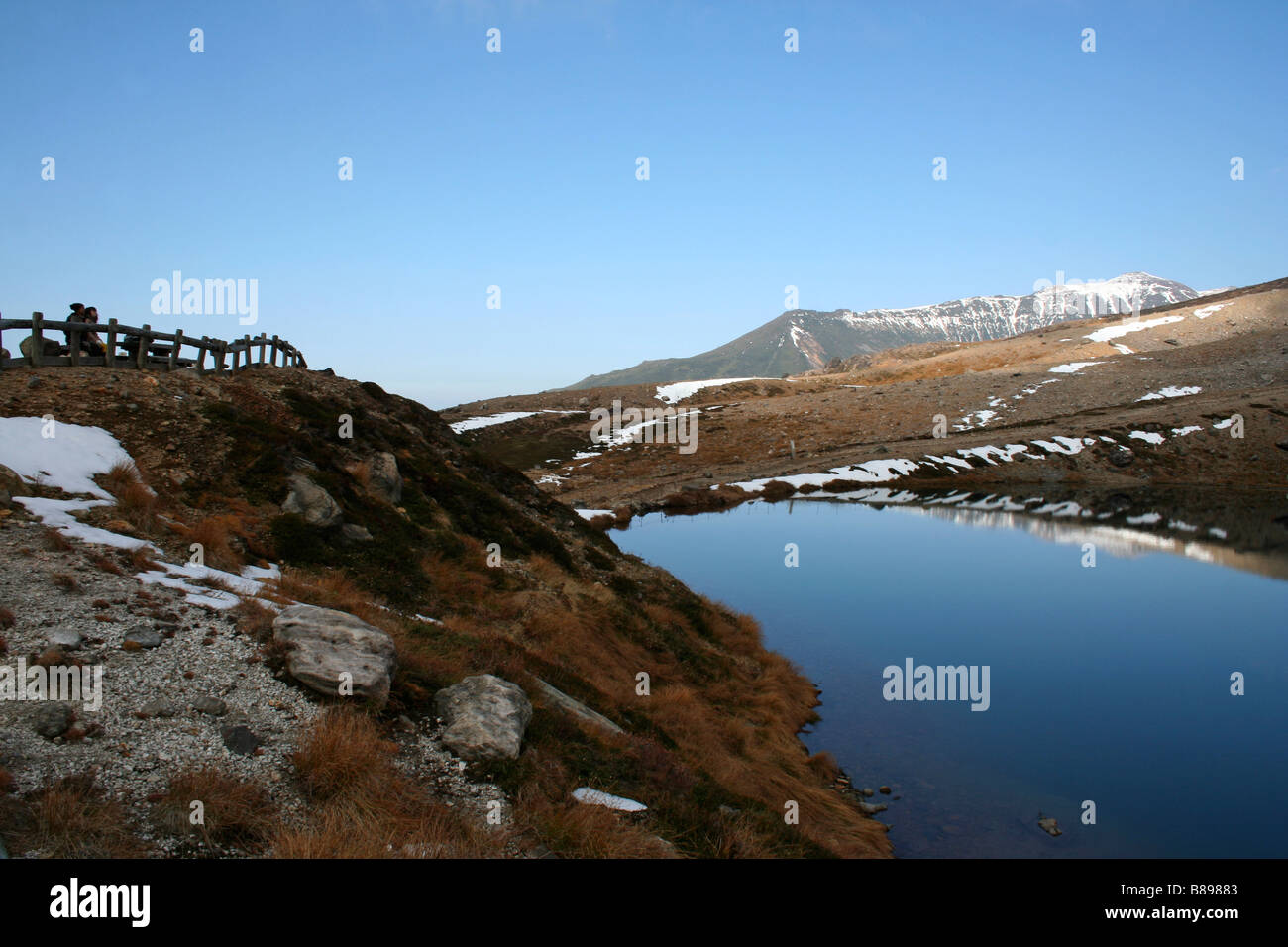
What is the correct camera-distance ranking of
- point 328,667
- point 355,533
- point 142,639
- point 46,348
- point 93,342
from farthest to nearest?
1. point 93,342
2. point 46,348
3. point 355,533
4. point 142,639
5. point 328,667

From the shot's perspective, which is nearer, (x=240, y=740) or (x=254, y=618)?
(x=240, y=740)

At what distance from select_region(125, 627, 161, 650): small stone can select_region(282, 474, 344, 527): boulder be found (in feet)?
22.0

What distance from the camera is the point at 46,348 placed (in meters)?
19.4

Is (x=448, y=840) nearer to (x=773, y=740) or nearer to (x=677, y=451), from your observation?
(x=773, y=740)

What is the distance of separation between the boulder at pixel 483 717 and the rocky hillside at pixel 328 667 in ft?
0.12

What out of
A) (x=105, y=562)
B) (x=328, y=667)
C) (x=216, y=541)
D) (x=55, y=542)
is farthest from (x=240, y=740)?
(x=216, y=541)

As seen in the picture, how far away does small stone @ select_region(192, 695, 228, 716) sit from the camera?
863 centimetres

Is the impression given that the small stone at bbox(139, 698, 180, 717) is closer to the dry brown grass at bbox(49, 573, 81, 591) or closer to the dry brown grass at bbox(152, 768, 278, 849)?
the dry brown grass at bbox(152, 768, 278, 849)

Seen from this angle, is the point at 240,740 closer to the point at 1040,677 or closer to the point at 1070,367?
the point at 1040,677

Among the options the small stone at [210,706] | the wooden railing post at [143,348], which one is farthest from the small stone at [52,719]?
the wooden railing post at [143,348]

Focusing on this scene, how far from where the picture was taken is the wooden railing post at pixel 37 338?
18094 mm

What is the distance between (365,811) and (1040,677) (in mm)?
20321
